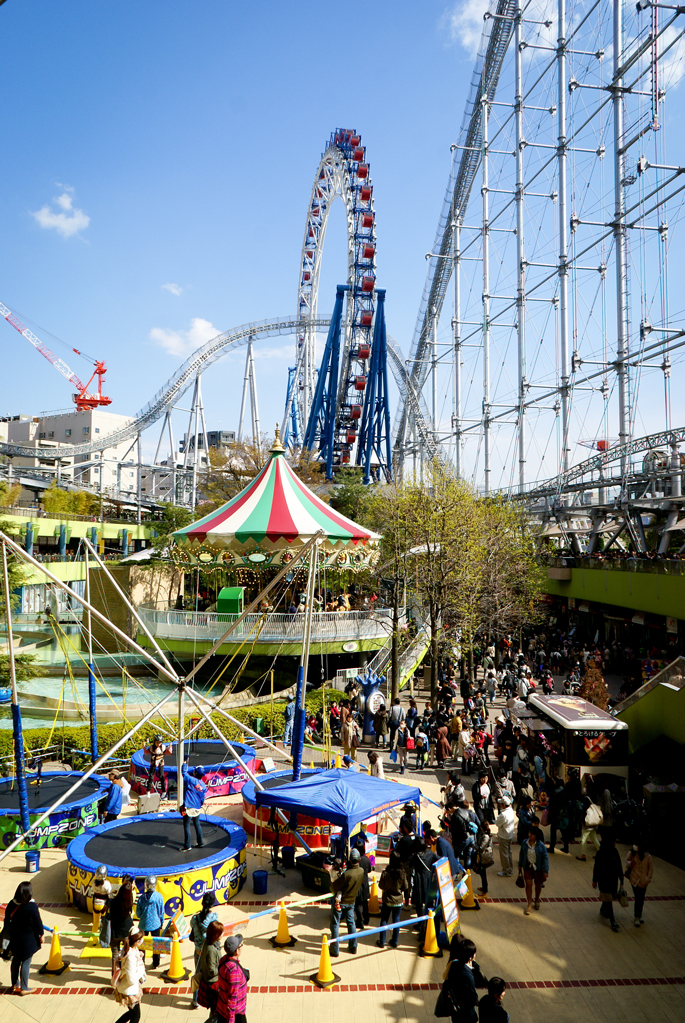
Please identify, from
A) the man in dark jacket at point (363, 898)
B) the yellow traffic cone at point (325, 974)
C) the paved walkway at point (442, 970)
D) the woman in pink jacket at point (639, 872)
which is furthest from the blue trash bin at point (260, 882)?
the woman in pink jacket at point (639, 872)

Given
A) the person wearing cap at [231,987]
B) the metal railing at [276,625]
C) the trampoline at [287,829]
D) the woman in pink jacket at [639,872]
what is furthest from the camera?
the metal railing at [276,625]

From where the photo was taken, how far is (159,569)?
107 ft

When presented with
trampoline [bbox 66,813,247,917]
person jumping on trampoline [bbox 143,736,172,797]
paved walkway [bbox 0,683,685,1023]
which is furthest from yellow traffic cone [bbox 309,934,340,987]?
person jumping on trampoline [bbox 143,736,172,797]

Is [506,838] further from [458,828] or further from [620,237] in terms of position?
[620,237]

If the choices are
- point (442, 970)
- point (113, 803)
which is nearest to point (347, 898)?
point (442, 970)

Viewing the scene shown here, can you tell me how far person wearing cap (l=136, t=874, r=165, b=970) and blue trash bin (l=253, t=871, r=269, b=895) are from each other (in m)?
1.99

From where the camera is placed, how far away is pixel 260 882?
31.7 ft

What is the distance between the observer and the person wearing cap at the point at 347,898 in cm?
800

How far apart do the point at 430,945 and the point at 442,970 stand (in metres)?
0.36

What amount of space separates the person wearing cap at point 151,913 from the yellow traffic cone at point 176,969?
291 millimetres

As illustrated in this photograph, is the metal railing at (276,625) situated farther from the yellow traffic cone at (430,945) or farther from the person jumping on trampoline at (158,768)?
the yellow traffic cone at (430,945)

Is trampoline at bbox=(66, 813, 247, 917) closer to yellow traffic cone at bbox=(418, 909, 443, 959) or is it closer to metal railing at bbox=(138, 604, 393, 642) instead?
yellow traffic cone at bbox=(418, 909, 443, 959)

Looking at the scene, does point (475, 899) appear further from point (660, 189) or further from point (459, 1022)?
point (660, 189)

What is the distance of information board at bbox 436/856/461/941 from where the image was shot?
7906 mm
